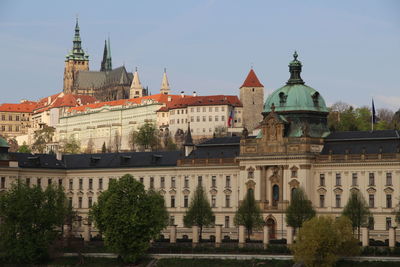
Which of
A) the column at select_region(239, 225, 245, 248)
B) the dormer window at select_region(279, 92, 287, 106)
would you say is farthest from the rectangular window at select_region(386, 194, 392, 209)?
the dormer window at select_region(279, 92, 287, 106)

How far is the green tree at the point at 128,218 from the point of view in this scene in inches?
4847

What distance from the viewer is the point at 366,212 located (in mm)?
128750

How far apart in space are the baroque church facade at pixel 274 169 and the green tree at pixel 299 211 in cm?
367

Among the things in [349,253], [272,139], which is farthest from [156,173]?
[349,253]

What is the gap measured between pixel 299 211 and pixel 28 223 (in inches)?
1213

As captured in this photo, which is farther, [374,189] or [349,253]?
[374,189]

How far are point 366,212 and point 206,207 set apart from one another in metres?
21.8

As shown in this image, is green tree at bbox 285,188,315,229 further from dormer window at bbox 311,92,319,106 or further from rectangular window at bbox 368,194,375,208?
dormer window at bbox 311,92,319,106

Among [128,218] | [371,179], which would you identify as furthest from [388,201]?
[128,218]

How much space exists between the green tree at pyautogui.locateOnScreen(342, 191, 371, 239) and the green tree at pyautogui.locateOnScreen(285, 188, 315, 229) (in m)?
4.44

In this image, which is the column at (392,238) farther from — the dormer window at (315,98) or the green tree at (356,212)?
the dormer window at (315,98)

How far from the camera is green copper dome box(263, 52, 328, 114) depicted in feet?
469

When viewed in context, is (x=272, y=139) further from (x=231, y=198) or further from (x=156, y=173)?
(x=156, y=173)

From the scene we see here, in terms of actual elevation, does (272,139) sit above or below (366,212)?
above
